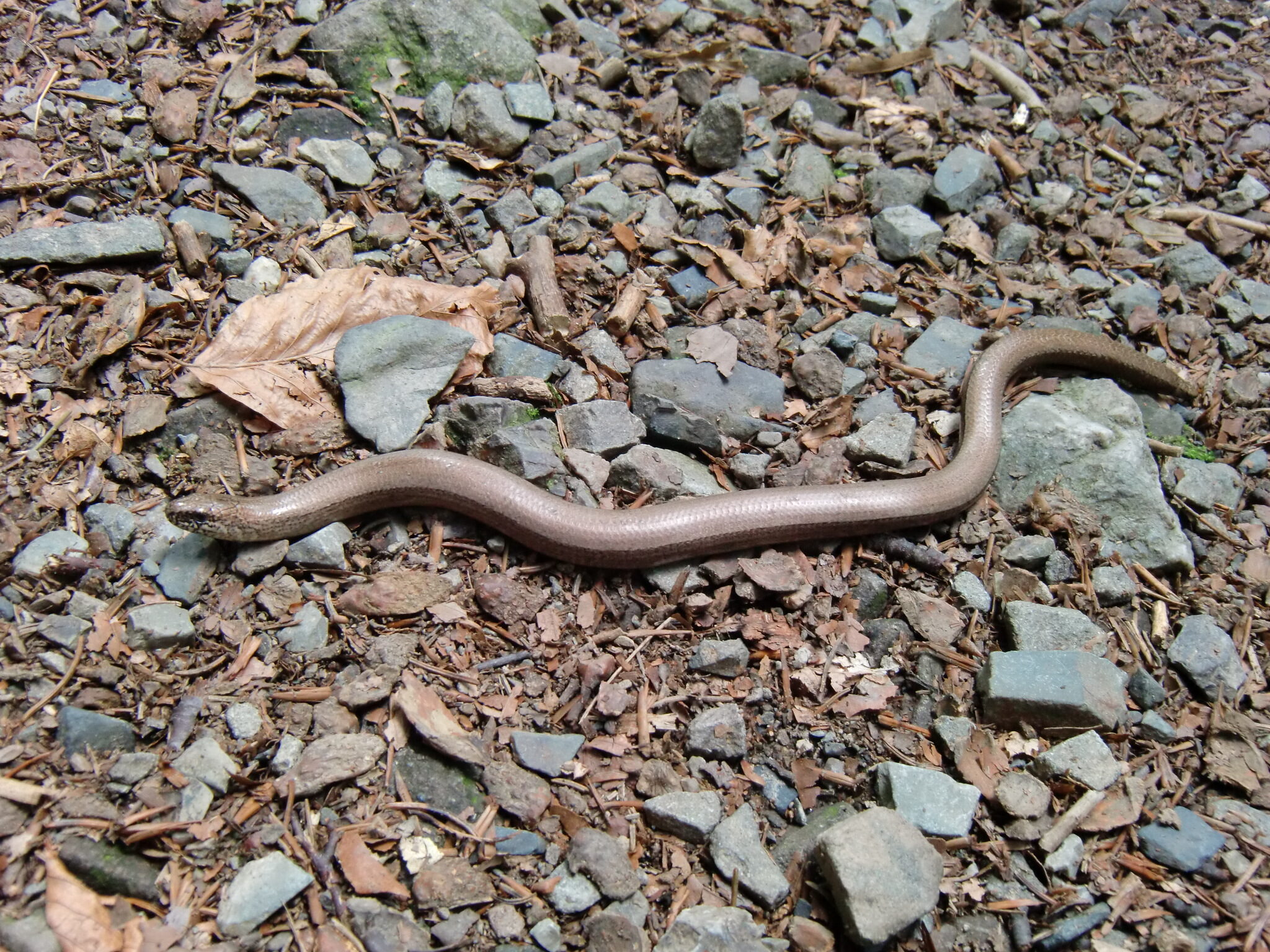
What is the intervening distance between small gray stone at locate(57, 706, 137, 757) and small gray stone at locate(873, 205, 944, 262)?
4.30 meters

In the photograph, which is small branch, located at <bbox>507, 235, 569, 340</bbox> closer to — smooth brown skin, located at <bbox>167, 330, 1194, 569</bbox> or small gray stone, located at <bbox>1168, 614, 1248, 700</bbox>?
smooth brown skin, located at <bbox>167, 330, 1194, 569</bbox>

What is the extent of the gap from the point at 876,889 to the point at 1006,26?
611cm

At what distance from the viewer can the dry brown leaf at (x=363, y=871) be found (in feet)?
8.59

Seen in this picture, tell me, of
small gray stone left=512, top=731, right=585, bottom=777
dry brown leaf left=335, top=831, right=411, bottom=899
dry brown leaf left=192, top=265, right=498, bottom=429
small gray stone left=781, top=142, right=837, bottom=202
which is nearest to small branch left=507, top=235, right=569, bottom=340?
dry brown leaf left=192, top=265, right=498, bottom=429

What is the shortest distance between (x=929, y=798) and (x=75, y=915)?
9.28 feet

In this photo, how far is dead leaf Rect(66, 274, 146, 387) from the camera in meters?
3.60

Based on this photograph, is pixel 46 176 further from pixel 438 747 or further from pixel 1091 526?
pixel 1091 526

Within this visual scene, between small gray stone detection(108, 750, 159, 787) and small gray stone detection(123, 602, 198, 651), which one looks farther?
small gray stone detection(123, 602, 198, 651)

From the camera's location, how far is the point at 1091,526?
3.71m

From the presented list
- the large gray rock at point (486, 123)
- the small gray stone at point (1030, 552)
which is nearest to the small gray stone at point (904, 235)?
the small gray stone at point (1030, 552)

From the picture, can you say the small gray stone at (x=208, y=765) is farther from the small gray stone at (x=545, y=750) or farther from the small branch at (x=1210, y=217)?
the small branch at (x=1210, y=217)

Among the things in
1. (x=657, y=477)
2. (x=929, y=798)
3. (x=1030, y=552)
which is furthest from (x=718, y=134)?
(x=929, y=798)

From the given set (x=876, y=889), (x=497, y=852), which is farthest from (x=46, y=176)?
(x=876, y=889)

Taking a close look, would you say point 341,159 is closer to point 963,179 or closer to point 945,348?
point 945,348
